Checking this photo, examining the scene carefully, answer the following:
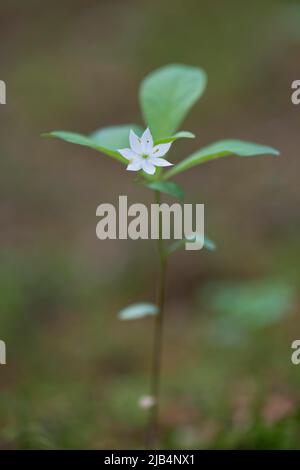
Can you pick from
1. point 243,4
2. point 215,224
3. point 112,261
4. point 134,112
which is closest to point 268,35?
point 243,4

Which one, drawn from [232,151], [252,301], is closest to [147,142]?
[232,151]

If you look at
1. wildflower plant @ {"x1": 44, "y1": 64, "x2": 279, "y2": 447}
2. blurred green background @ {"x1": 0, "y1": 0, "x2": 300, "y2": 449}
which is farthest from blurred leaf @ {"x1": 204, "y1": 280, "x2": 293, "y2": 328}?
wildflower plant @ {"x1": 44, "y1": 64, "x2": 279, "y2": 447}

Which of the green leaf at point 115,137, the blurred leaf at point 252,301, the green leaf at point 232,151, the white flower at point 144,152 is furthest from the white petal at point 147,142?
the blurred leaf at point 252,301

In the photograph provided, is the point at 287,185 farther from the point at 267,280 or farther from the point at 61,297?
Result: the point at 61,297

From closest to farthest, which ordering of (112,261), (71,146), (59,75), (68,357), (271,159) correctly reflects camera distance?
(68,357) < (112,261) < (271,159) < (71,146) < (59,75)

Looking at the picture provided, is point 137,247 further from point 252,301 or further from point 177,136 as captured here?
point 177,136

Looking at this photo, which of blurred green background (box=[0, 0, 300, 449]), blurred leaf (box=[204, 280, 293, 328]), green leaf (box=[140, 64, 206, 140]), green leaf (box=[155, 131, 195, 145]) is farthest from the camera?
blurred leaf (box=[204, 280, 293, 328])

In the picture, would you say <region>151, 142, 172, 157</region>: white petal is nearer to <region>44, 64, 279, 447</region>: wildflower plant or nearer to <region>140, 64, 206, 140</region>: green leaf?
<region>44, 64, 279, 447</region>: wildflower plant

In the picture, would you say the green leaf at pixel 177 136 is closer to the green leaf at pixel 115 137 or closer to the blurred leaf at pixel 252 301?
the green leaf at pixel 115 137
